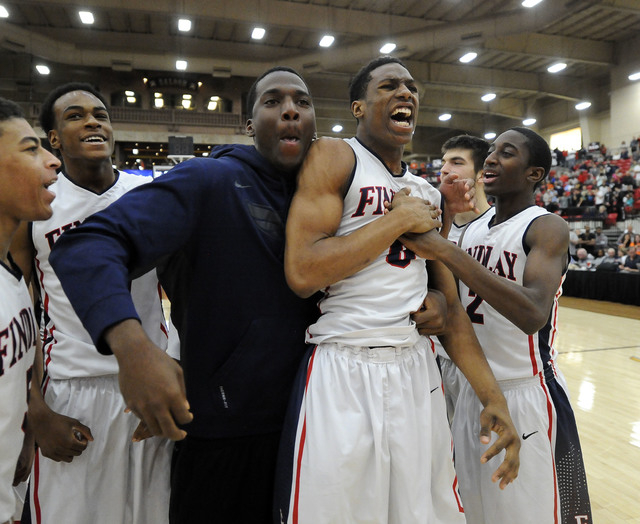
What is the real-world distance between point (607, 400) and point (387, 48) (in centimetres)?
1529

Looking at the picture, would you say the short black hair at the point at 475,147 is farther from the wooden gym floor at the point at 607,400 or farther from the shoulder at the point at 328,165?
the wooden gym floor at the point at 607,400

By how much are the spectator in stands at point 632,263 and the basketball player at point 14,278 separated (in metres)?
12.3

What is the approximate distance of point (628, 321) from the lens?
9430 mm

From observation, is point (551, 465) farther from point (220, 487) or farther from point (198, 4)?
point (198, 4)

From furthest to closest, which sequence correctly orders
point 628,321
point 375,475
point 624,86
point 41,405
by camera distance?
1. point 624,86
2. point 628,321
3. point 41,405
4. point 375,475

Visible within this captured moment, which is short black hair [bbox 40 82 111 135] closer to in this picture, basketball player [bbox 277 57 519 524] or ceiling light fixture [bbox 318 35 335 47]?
basketball player [bbox 277 57 519 524]

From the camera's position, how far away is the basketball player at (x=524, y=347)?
7.14 ft

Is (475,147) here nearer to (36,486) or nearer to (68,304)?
(68,304)

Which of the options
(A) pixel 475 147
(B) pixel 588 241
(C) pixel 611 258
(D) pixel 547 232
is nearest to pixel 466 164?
(A) pixel 475 147

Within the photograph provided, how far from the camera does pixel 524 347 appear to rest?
2.40m

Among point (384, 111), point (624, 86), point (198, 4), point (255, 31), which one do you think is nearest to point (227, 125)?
point (255, 31)

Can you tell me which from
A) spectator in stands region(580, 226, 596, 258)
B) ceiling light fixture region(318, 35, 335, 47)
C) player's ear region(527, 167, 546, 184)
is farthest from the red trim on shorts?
ceiling light fixture region(318, 35, 335, 47)

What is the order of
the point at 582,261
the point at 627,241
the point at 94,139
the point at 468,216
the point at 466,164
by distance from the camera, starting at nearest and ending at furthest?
the point at 94,139
the point at 468,216
the point at 466,164
the point at 627,241
the point at 582,261

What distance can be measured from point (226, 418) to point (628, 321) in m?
9.87
